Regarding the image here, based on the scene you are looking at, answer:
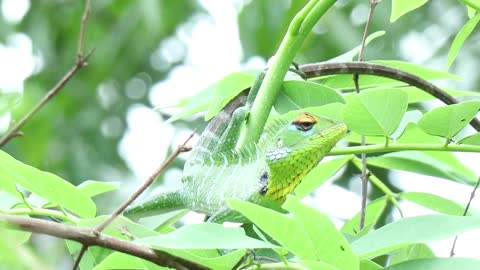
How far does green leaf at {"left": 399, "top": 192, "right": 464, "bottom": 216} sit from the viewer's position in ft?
3.98

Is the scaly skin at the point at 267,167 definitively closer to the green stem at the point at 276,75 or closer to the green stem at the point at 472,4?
the green stem at the point at 276,75

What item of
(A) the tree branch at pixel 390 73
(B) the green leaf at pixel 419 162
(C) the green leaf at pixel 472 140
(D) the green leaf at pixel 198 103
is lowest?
(C) the green leaf at pixel 472 140

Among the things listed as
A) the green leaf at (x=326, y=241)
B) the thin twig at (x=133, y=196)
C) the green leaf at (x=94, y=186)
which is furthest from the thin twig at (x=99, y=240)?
the green leaf at (x=94, y=186)

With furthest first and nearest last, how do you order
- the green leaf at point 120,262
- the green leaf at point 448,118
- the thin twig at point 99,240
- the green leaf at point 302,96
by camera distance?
the green leaf at point 302,96, the green leaf at point 448,118, the green leaf at point 120,262, the thin twig at point 99,240

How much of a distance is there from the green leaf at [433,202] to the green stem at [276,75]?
31cm

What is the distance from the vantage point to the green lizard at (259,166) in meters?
1.03

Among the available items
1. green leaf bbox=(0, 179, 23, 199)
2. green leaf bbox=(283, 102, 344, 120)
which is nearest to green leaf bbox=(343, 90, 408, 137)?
green leaf bbox=(283, 102, 344, 120)

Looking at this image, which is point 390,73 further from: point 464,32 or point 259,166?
point 259,166

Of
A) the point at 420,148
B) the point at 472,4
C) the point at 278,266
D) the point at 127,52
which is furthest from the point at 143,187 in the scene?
the point at 127,52

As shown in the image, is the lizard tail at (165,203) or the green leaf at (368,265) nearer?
the green leaf at (368,265)

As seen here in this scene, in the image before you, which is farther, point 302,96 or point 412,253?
point 302,96

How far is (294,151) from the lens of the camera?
1060 mm

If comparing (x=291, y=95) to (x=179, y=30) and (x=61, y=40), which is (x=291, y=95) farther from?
(x=179, y=30)

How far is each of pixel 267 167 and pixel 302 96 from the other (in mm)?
111
